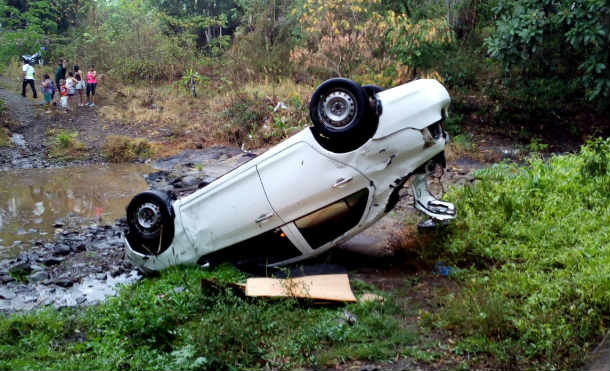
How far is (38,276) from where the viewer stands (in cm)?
801

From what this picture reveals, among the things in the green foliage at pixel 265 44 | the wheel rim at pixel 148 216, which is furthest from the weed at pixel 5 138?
the wheel rim at pixel 148 216

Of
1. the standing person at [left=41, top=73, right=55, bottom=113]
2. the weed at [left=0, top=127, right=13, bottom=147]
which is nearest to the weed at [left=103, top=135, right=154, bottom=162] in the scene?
the weed at [left=0, top=127, right=13, bottom=147]

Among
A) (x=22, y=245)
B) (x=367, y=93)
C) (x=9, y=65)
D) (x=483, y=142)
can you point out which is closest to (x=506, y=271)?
(x=367, y=93)

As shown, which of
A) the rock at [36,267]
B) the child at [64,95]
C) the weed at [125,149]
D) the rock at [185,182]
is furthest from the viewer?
the child at [64,95]

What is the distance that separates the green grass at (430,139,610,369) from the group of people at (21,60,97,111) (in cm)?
1764

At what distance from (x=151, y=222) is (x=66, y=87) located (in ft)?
54.7

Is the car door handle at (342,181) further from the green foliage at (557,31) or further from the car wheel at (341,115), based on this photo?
the green foliage at (557,31)

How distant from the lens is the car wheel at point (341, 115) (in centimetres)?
618

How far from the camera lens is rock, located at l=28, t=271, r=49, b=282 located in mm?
7922

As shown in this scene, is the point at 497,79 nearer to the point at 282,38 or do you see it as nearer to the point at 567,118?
the point at 567,118

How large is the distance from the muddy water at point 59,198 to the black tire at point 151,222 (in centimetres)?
341

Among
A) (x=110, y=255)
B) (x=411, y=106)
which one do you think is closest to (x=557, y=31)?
(x=411, y=106)

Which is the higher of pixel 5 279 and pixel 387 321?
pixel 387 321

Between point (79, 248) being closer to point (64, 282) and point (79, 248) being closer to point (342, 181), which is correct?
point (64, 282)
